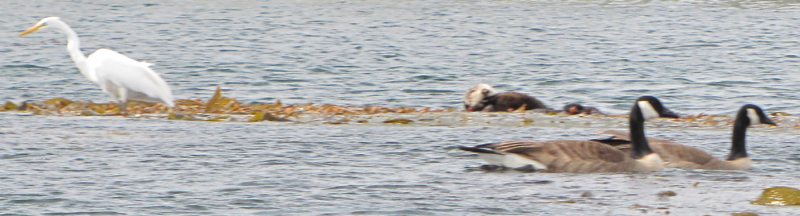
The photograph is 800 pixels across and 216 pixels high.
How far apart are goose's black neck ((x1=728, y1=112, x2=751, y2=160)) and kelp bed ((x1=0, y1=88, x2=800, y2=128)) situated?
397cm

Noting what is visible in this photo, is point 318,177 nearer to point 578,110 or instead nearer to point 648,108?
point 648,108

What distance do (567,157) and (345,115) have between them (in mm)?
5986

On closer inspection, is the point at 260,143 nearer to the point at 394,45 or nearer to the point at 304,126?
the point at 304,126

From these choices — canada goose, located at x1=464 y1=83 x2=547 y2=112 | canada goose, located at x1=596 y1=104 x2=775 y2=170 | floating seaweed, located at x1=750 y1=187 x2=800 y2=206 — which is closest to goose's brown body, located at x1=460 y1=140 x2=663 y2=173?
canada goose, located at x1=596 y1=104 x2=775 y2=170

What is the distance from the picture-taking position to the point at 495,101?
55.6 ft

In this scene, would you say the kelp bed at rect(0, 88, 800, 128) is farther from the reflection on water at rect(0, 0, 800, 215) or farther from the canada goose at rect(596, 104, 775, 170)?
the canada goose at rect(596, 104, 775, 170)

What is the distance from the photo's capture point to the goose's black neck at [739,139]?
1039 centimetres

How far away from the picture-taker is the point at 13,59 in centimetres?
2695

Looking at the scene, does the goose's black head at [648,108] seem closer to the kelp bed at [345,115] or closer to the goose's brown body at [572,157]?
the goose's brown body at [572,157]

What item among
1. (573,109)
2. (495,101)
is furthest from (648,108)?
(495,101)

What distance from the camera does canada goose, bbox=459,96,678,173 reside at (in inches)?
387

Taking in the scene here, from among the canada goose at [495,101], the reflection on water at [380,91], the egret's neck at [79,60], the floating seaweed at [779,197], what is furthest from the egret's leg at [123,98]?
the floating seaweed at [779,197]

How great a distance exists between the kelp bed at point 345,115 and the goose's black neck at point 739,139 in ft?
13.0

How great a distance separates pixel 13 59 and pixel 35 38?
700cm
